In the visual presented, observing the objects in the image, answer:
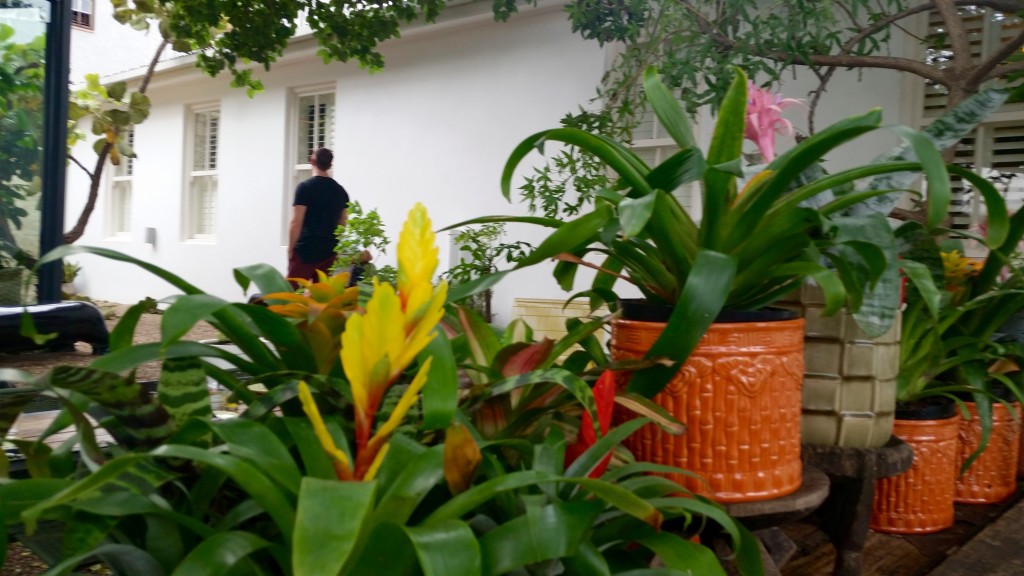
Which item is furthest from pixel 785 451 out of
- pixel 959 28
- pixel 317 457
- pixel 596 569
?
pixel 959 28

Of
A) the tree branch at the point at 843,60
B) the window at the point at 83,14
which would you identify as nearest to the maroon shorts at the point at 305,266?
the tree branch at the point at 843,60

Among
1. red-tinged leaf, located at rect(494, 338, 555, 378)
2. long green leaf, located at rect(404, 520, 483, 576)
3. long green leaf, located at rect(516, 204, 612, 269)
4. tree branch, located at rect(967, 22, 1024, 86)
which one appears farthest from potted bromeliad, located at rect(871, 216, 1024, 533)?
tree branch, located at rect(967, 22, 1024, 86)

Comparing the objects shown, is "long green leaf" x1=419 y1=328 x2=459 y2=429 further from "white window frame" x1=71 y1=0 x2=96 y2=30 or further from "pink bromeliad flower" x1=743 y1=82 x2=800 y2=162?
"white window frame" x1=71 y1=0 x2=96 y2=30

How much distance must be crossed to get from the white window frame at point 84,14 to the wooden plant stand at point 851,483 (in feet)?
57.7

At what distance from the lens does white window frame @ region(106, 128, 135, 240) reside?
463 inches

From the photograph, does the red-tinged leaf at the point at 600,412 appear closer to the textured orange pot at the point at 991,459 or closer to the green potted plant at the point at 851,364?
the green potted plant at the point at 851,364

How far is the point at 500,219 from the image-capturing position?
42.5 inches

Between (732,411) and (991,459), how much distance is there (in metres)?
1.16

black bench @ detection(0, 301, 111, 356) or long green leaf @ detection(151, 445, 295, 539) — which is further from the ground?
long green leaf @ detection(151, 445, 295, 539)

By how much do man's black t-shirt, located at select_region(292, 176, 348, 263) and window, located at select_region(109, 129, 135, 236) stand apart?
22.2 ft

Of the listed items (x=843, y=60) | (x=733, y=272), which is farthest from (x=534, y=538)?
(x=843, y=60)

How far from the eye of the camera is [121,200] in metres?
12.0

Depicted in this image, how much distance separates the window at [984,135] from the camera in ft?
14.8

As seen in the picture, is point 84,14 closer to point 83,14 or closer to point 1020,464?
point 83,14
